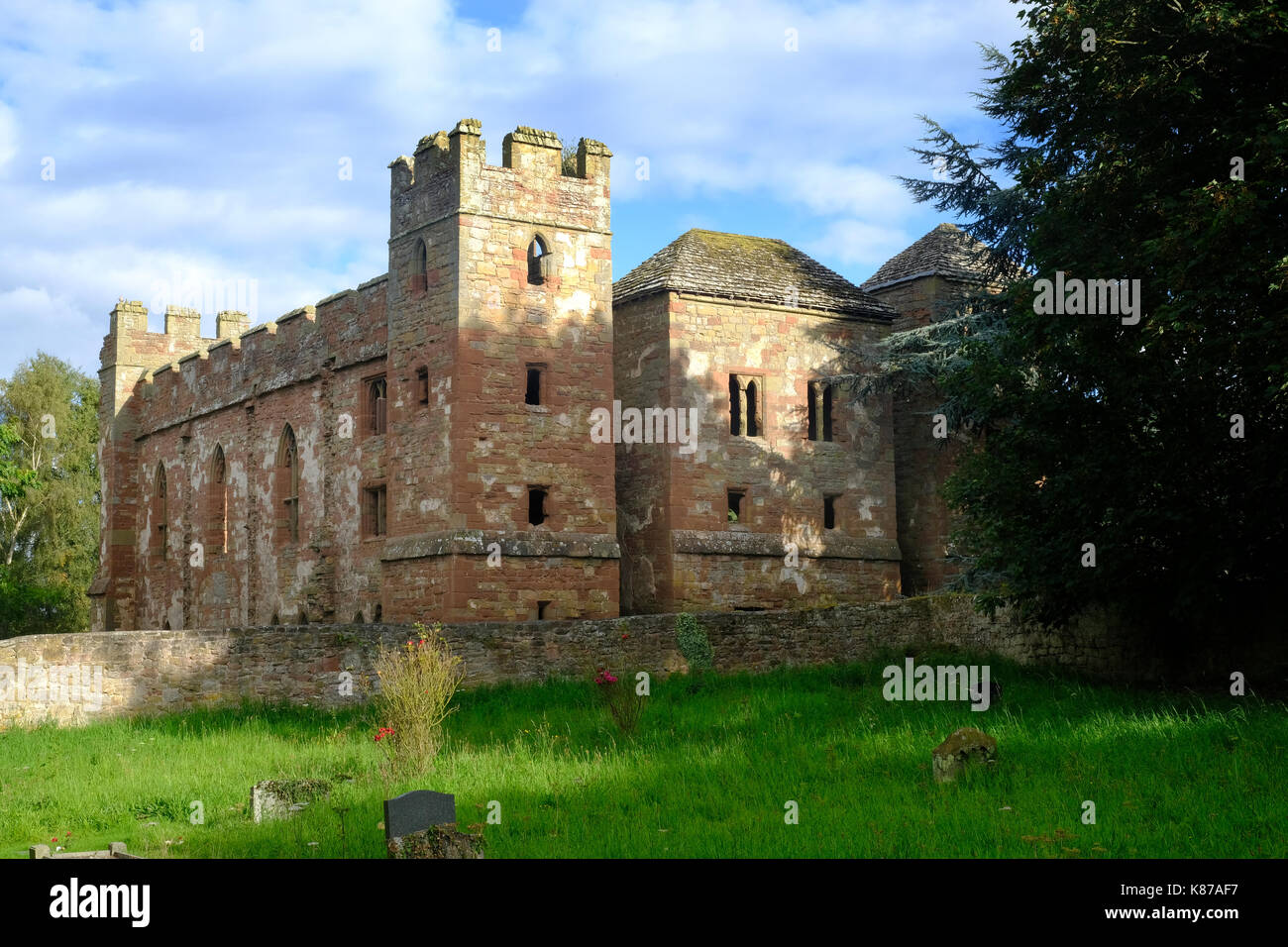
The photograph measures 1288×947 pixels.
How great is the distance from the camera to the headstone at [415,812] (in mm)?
10336

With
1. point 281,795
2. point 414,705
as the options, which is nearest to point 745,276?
point 414,705

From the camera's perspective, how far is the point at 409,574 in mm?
25594

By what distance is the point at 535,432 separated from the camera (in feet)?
84.6

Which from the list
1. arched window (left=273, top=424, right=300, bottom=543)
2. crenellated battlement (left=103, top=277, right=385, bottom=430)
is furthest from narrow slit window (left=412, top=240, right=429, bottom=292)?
arched window (left=273, top=424, right=300, bottom=543)

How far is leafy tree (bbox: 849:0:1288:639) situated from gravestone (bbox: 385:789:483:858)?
9234 millimetres

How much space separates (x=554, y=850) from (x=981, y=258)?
74.7ft

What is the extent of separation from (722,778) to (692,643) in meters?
8.34

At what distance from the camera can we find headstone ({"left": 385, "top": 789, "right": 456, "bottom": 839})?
10.3 m

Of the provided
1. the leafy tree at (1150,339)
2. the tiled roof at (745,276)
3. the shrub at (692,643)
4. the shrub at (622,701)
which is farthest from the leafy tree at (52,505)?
the leafy tree at (1150,339)

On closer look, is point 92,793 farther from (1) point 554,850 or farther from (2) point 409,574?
(2) point 409,574

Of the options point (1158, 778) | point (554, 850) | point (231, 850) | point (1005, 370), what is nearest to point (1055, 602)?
point (1005, 370)

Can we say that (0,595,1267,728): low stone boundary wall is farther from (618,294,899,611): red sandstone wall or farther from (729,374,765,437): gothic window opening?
(729,374,765,437): gothic window opening

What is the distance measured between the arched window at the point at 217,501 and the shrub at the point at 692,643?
54.7ft
